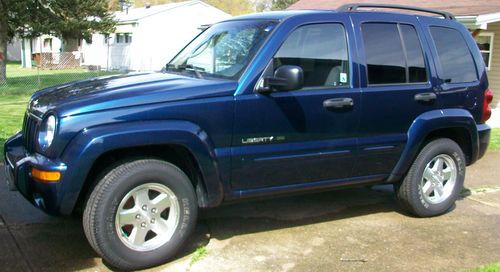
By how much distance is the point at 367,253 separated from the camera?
4.57m

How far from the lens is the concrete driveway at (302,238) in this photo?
4270mm

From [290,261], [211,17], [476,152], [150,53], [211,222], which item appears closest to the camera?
[290,261]

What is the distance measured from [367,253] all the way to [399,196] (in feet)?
3.56

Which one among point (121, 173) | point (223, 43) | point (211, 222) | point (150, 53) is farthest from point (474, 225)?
point (150, 53)

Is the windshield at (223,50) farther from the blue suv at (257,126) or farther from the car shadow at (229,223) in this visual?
the car shadow at (229,223)

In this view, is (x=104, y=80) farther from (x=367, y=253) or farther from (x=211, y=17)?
(x=211, y=17)

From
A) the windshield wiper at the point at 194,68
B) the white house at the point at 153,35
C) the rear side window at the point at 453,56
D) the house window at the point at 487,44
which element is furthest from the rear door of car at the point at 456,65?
the white house at the point at 153,35

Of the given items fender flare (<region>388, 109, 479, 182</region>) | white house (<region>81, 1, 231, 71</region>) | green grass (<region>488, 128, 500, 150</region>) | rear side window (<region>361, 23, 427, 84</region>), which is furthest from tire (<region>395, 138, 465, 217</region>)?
white house (<region>81, 1, 231, 71</region>)

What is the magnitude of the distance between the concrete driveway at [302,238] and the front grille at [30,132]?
2.76 feet

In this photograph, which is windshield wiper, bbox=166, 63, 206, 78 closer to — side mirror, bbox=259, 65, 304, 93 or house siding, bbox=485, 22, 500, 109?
side mirror, bbox=259, 65, 304, 93

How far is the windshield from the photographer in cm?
448

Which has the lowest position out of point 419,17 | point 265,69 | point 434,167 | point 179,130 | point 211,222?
point 211,222

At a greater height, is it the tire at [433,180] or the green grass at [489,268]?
the tire at [433,180]

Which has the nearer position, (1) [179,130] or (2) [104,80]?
(1) [179,130]
